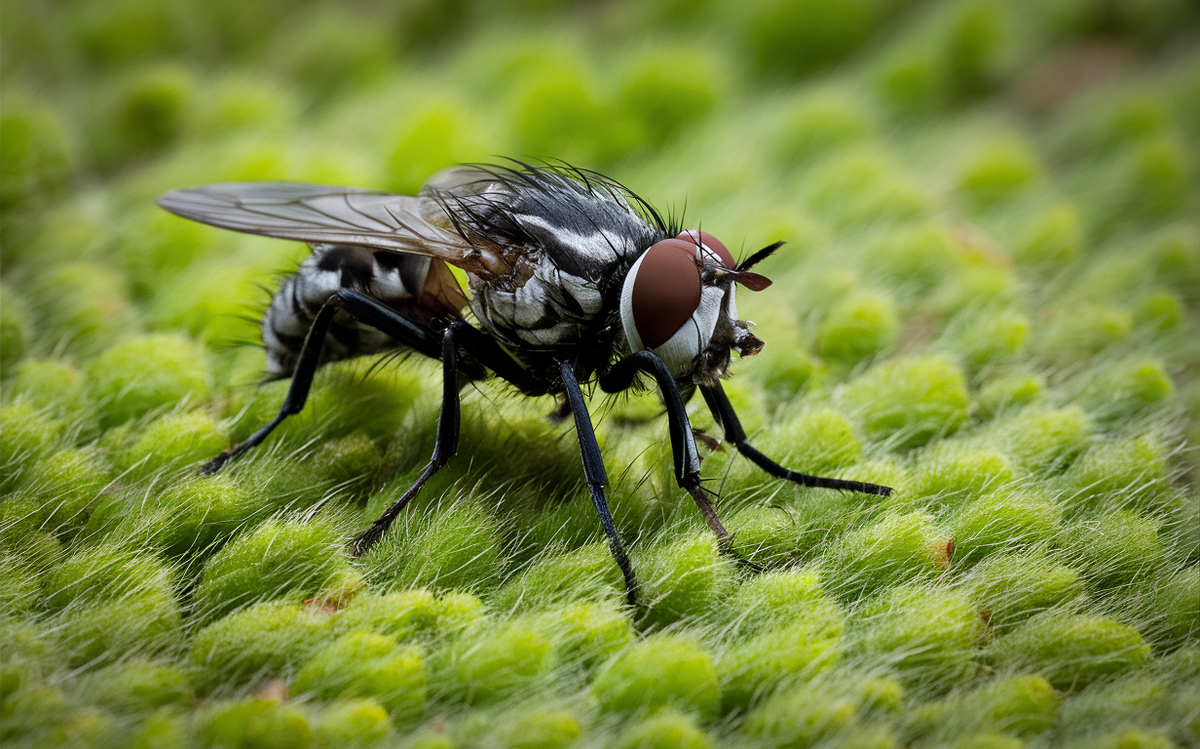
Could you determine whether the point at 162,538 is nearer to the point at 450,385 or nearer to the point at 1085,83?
the point at 450,385

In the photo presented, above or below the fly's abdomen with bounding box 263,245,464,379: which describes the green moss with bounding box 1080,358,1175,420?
below

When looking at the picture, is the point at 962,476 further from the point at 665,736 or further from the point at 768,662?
the point at 665,736

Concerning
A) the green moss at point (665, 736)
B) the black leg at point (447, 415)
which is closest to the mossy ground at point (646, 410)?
the green moss at point (665, 736)

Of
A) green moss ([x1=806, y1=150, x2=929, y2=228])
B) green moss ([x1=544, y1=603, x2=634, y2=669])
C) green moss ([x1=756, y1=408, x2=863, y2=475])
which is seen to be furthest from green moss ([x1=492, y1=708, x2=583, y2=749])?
green moss ([x1=806, y1=150, x2=929, y2=228])

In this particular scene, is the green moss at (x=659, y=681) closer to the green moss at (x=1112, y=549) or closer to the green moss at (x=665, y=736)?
the green moss at (x=665, y=736)

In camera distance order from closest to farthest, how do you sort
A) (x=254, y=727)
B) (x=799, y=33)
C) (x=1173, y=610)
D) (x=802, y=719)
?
(x=254, y=727) < (x=802, y=719) < (x=1173, y=610) < (x=799, y=33)

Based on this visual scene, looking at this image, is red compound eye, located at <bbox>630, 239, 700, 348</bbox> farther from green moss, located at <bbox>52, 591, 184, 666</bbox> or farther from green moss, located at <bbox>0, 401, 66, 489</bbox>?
green moss, located at <bbox>0, 401, 66, 489</bbox>

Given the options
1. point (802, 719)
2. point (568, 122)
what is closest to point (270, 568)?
point (802, 719)
